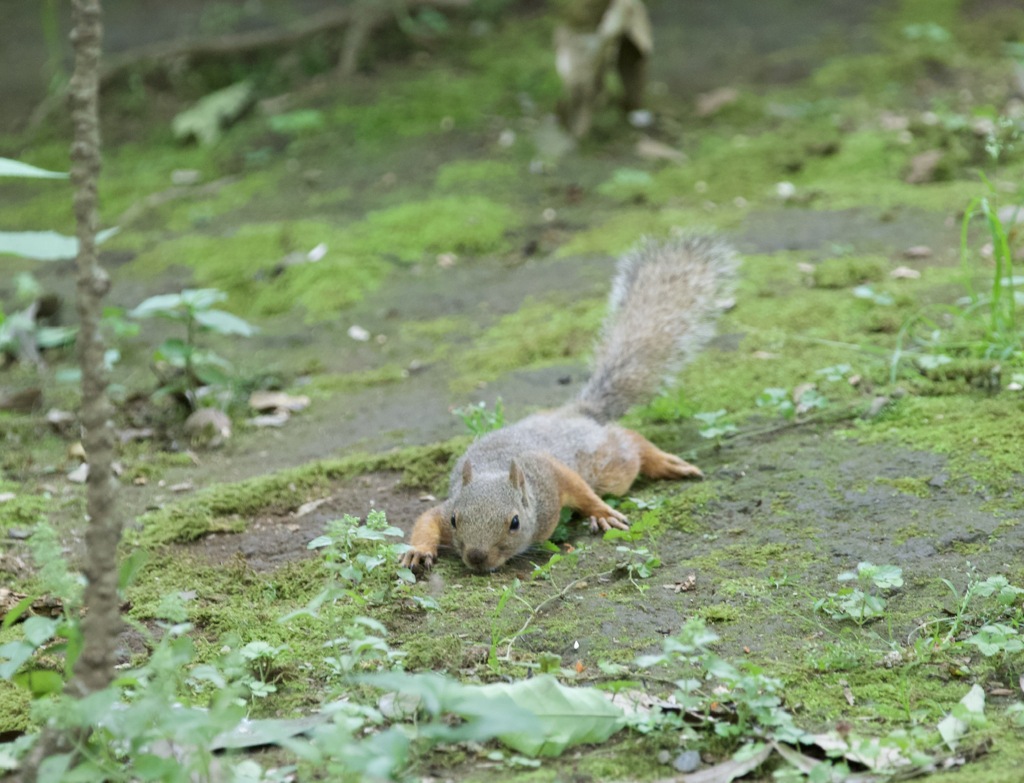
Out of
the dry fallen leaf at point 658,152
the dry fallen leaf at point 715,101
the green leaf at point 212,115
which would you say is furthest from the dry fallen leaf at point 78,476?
the dry fallen leaf at point 715,101

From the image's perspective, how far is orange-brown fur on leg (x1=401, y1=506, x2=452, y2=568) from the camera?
4035 millimetres

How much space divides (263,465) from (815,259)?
370 cm

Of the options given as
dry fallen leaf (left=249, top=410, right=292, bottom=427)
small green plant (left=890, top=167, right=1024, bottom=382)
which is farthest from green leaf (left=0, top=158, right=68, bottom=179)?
small green plant (left=890, top=167, right=1024, bottom=382)

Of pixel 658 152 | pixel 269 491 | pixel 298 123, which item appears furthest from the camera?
pixel 298 123

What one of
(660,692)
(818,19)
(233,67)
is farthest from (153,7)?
(660,692)

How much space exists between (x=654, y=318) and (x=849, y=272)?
1887mm

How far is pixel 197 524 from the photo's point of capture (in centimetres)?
453

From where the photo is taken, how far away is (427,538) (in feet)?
13.6

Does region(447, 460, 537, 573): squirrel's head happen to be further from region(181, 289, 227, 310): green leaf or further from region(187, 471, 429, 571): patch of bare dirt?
region(181, 289, 227, 310): green leaf

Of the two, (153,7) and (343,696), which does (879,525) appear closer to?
(343,696)

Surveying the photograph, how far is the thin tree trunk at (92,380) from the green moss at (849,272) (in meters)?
5.03

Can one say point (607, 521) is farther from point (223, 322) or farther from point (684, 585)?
point (223, 322)

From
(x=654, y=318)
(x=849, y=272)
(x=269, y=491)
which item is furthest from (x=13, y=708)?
(x=849, y=272)

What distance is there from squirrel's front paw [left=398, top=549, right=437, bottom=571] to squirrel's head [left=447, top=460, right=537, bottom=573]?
0.12m
